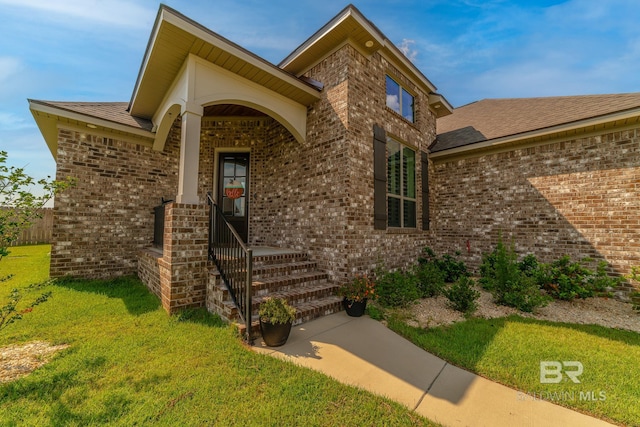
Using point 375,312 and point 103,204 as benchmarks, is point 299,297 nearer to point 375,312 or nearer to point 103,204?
point 375,312

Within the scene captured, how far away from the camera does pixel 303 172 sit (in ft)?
19.1

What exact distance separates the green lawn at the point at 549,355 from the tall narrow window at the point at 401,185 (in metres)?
2.94

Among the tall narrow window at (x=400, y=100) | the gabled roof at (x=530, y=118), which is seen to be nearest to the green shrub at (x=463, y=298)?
the gabled roof at (x=530, y=118)

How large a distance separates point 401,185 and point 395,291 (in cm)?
300

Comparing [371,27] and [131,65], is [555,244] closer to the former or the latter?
[371,27]

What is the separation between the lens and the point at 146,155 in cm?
662

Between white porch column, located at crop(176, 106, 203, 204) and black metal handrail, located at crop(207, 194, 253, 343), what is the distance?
43 centimetres

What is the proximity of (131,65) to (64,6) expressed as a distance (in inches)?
95.5

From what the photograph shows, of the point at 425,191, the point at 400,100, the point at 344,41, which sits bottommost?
the point at 425,191

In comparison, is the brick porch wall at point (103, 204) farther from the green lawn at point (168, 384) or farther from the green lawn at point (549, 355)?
the green lawn at point (549, 355)

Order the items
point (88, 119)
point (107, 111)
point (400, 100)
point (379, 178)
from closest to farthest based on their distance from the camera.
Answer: point (88, 119)
point (379, 178)
point (107, 111)
point (400, 100)

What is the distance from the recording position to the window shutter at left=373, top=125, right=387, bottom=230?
221 inches

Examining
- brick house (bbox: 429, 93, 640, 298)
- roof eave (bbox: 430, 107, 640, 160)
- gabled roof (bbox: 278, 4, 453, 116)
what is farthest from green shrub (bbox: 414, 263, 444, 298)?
gabled roof (bbox: 278, 4, 453, 116)

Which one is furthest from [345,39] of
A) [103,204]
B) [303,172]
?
[103,204]
